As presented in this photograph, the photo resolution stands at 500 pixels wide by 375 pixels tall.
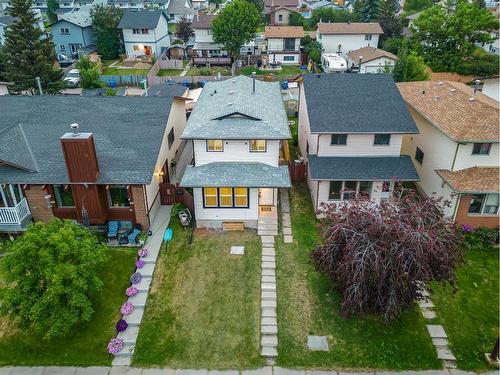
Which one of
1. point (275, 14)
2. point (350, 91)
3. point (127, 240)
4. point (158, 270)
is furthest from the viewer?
point (275, 14)

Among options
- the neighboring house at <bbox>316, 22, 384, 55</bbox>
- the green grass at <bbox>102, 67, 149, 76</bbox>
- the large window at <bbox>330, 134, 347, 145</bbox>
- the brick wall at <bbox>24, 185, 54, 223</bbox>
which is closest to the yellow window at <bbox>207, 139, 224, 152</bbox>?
the large window at <bbox>330, 134, 347, 145</bbox>

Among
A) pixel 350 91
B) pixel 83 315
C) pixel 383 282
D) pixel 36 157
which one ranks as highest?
pixel 350 91

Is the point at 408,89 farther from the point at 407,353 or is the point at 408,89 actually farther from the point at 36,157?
the point at 36,157

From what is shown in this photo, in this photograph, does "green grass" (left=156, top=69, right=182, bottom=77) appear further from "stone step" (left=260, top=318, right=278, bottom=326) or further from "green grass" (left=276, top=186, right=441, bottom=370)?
"stone step" (left=260, top=318, right=278, bottom=326)

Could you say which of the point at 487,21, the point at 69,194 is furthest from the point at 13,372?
the point at 487,21

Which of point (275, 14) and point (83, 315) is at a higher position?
point (275, 14)

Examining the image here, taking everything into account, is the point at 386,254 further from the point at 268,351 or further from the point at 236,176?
the point at 236,176

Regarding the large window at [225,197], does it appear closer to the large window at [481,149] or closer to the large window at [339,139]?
the large window at [339,139]
